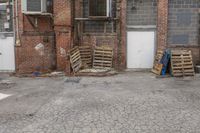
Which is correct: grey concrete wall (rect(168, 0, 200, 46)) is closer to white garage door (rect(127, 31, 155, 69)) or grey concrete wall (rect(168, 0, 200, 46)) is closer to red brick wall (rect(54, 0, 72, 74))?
white garage door (rect(127, 31, 155, 69))

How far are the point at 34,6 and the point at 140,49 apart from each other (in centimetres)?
500

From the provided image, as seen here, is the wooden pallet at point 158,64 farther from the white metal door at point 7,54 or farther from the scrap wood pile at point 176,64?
the white metal door at point 7,54

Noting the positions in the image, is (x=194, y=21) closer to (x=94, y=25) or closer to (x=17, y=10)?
(x=94, y=25)

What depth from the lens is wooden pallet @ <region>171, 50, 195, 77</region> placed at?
1019 cm

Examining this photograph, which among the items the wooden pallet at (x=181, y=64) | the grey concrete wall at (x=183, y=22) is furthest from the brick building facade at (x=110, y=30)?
the wooden pallet at (x=181, y=64)

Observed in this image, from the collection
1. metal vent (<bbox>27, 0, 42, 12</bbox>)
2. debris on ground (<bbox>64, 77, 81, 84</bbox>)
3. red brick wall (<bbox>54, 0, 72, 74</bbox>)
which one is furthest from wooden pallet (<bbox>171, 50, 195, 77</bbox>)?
metal vent (<bbox>27, 0, 42, 12</bbox>)

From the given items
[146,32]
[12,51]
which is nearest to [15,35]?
[12,51]

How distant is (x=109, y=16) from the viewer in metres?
10.7

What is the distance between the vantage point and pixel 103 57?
11.5m

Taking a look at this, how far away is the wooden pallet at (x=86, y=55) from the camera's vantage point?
11391 millimetres

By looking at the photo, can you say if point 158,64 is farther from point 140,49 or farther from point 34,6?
point 34,6

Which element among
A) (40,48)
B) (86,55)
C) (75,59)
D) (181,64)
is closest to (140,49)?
(181,64)

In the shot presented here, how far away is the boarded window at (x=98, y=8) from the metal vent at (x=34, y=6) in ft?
7.04

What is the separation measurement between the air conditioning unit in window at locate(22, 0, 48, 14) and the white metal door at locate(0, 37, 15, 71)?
201cm
